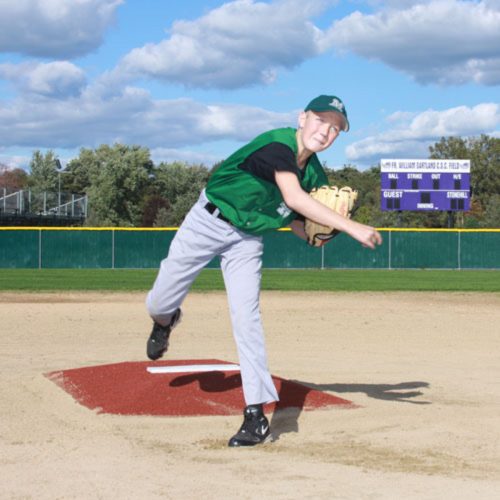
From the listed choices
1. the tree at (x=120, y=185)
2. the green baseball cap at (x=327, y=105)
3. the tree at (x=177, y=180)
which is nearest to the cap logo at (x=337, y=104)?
the green baseball cap at (x=327, y=105)

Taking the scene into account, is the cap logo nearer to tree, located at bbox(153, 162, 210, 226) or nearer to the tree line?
the tree line

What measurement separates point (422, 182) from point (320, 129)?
2602 cm

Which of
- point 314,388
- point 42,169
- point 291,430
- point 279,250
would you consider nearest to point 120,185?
point 42,169

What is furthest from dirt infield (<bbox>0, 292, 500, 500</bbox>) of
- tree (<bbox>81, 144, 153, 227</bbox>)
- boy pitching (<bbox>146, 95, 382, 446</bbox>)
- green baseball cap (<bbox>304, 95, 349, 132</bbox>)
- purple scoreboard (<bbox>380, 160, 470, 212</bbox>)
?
tree (<bbox>81, 144, 153, 227</bbox>)

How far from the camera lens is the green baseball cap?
435 cm

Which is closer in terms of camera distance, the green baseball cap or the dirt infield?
the dirt infield

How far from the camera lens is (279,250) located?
2997 centimetres

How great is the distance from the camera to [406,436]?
4535 mm

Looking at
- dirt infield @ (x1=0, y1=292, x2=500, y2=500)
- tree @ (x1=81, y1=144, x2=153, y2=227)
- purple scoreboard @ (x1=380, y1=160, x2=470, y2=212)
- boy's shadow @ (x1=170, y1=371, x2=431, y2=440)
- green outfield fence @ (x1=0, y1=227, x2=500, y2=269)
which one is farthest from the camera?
tree @ (x1=81, y1=144, x2=153, y2=227)

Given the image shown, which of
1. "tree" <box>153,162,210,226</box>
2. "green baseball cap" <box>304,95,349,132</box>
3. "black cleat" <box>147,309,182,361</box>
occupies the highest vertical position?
"tree" <box>153,162,210,226</box>

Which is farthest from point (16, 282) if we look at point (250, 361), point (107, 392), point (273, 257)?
point (250, 361)

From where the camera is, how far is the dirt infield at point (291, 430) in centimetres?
355

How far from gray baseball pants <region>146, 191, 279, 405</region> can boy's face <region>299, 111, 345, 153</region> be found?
1.82 ft

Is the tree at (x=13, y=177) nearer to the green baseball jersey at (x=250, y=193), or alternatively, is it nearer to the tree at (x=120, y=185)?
the tree at (x=120, y=185)
